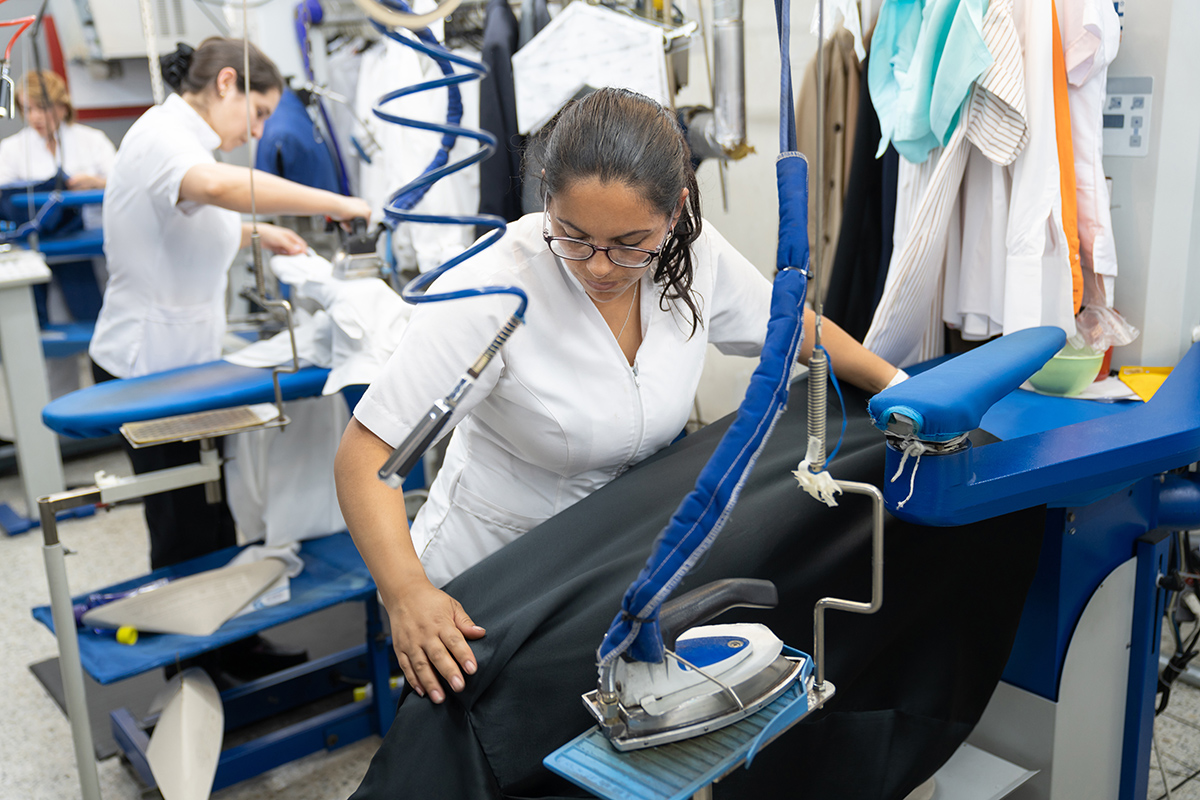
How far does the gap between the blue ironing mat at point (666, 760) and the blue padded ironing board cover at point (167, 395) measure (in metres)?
1.40

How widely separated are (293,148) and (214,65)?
1.14 m

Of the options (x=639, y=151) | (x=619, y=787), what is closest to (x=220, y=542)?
(x=639, y=151)

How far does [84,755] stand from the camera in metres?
1.76

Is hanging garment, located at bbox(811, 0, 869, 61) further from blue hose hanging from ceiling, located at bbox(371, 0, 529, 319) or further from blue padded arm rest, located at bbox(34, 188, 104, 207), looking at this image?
blue padded arm rest, located at bbox(34, 188, 104, 207)

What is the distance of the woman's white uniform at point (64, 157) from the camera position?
12.5 ft

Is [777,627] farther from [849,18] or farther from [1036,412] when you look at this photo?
[849,18]

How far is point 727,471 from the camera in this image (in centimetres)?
81

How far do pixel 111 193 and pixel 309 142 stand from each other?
1.27m

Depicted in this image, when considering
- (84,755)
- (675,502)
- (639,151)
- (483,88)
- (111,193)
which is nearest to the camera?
(639,151)

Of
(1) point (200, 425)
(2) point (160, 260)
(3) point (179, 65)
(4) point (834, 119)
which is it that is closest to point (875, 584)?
(1) point (200, 425)

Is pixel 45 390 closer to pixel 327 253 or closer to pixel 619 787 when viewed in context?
pixel 327 253

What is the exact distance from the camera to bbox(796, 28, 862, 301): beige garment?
91.6 inches

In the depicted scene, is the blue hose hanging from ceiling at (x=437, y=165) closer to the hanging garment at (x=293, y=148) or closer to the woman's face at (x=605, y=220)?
the woman's face at (x=605, y=220)

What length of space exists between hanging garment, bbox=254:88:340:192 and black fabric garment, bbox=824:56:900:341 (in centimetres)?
208
